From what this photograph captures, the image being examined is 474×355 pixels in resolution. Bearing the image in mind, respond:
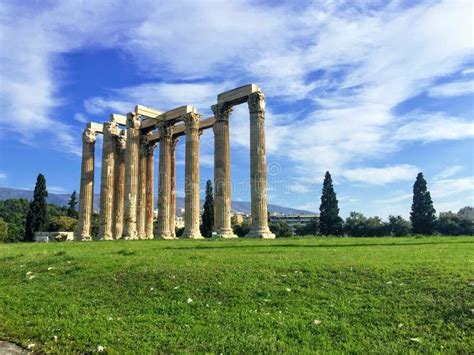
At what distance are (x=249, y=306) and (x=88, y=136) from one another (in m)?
49.3

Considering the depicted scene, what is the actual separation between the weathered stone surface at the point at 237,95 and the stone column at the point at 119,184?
18.1 metres

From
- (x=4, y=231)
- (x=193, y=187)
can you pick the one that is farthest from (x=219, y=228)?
(x=4, y=231)

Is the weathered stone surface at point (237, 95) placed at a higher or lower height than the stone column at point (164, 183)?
higher

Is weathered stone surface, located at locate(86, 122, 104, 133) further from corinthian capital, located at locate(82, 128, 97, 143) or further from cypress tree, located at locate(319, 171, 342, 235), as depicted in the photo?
cypress tree, located at locate(319, 171, 342, 235)

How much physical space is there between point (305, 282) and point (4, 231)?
94268 mm

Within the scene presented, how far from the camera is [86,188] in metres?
54.8

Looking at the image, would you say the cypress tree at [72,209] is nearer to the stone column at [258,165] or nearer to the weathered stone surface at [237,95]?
the weathered stone surface at [237,95]

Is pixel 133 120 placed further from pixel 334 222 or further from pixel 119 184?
pixel 334 222

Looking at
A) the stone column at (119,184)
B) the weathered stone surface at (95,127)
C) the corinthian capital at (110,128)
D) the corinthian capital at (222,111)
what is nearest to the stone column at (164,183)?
the corinthian capital at (110,128)

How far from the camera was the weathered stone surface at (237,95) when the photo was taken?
42469 mm

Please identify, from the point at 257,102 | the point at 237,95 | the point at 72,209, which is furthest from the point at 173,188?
the point at 72,209

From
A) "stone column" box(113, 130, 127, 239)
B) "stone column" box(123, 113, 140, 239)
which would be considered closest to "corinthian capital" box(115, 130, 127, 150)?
"stone column" box(113, 130, 127, 239)

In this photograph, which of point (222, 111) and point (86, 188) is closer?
point (222, 111)

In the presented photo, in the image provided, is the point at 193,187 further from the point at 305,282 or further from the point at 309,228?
the point at 309,228
